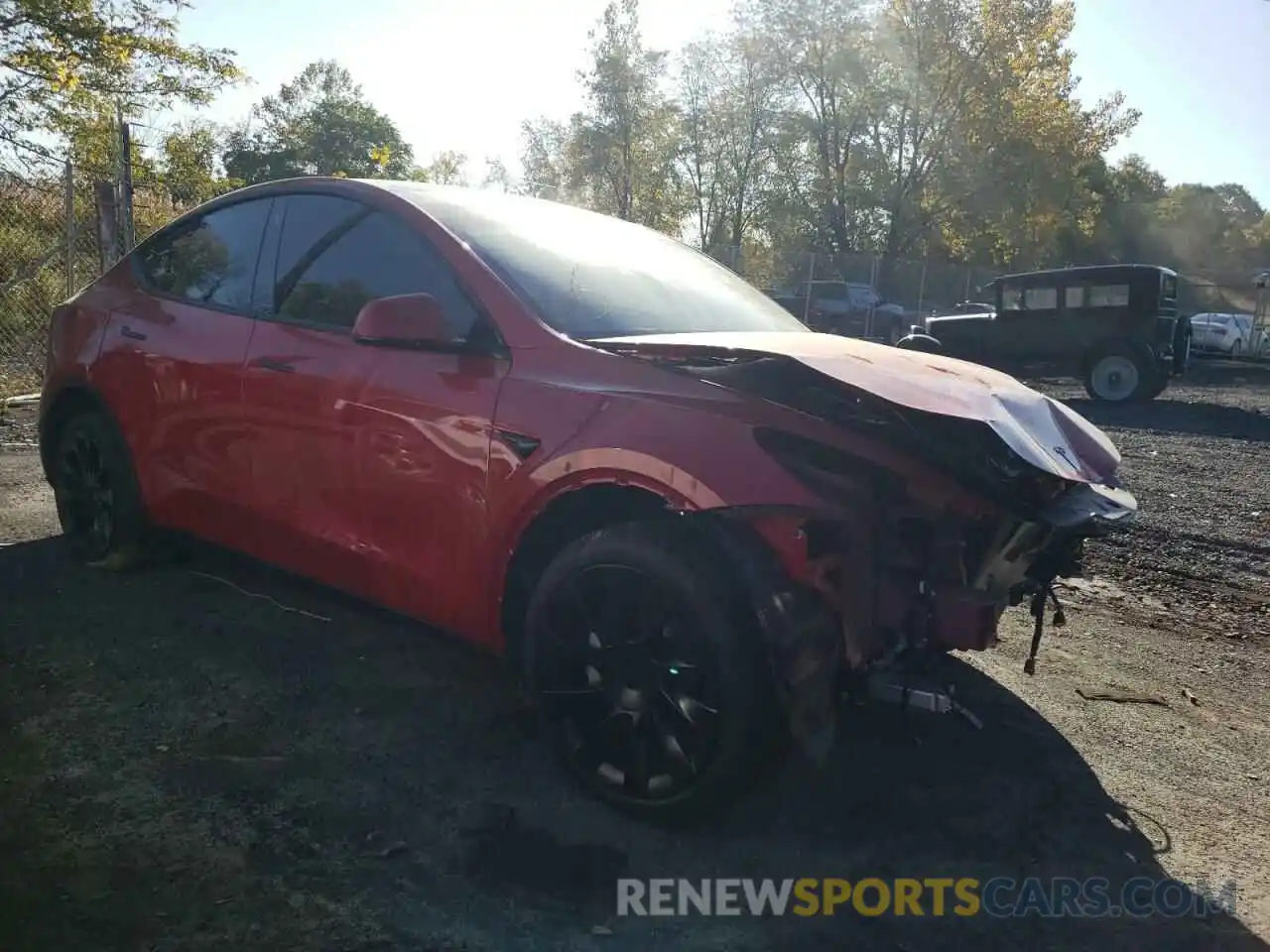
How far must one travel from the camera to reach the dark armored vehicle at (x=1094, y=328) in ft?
49.8

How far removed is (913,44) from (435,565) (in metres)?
31.8

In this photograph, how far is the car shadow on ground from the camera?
2.24m

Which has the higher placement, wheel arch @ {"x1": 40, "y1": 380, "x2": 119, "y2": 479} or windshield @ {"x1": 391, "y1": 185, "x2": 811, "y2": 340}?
windshield @ {"x1": 391, "y1": 185, "x2": 811, "y2": 340}

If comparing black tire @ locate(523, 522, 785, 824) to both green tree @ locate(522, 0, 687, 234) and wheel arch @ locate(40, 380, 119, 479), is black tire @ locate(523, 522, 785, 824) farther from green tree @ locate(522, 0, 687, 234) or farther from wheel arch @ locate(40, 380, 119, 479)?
green tree @ locate(522, 0, 687, 234)

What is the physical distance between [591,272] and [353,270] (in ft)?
2.76

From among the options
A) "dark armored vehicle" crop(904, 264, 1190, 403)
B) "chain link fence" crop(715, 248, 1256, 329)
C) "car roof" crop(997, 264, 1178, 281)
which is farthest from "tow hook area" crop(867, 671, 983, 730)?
"chain link fence" crop(715, 248, 1256, 329)

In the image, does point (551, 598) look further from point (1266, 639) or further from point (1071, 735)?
point (1266, 639)

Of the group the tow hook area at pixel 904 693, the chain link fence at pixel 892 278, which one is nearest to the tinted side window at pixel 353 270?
→ the tow hook area at pixel 904 693

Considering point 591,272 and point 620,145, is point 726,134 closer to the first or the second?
point 620,145

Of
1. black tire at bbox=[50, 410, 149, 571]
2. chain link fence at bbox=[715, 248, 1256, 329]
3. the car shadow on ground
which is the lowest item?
the car shadow on ground

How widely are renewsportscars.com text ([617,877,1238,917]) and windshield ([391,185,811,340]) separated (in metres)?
1.53

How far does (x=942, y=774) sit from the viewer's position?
10.00 ft

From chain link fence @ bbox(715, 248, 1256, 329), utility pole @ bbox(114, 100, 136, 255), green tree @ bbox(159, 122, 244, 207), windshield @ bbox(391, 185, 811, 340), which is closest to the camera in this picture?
windshield @ bbox(391, 185, 811, 340)

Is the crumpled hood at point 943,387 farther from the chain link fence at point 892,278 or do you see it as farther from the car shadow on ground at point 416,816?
the chain link fence at point 892,278
